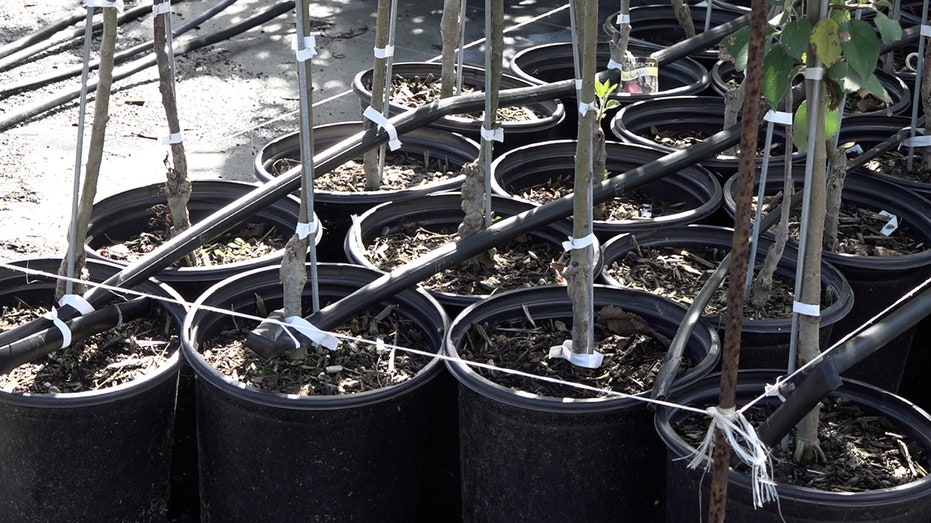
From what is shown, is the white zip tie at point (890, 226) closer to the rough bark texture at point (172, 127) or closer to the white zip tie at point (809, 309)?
the white zip tie at point (809, 309)

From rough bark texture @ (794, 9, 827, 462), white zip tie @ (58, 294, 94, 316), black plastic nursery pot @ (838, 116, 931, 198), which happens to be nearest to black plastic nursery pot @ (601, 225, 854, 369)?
rough bark texture @ (794, 9, 827, 462)

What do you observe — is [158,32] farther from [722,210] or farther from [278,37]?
[278,37]

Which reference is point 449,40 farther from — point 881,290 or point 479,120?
point 881,290

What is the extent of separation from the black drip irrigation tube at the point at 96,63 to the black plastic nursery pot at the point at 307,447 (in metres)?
2.69

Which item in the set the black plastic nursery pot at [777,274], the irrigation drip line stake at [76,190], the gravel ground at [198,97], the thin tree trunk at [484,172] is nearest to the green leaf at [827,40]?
the black plastic nursery pot at [777,274]

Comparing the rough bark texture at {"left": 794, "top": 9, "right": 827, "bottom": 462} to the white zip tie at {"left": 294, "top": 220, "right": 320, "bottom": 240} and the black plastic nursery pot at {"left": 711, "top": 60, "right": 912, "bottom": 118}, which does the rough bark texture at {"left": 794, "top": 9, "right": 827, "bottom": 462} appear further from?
the black plastic nursery pot at {"left": 711, "top": 60, "right": 912, "bottom": 118}

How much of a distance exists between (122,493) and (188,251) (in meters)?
0.64

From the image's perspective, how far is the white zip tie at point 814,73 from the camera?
1903mm

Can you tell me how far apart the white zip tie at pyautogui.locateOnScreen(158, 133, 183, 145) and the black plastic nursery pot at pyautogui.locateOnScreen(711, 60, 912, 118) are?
2.22 metres

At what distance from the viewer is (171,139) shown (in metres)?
2.73

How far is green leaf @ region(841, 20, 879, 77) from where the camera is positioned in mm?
1831

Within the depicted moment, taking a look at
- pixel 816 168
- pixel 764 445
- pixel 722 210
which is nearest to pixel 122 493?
pixel 764 445

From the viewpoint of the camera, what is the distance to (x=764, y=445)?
6.14ft

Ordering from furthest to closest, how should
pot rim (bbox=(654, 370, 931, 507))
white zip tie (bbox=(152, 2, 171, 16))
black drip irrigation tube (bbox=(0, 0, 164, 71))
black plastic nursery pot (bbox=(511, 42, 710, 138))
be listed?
1. black drip irrigation tube (bbox=(0, 0, 164, 71))
2. black plastic nursery pot (bbox=(511, 42, 710, 138))
3. white zip tie (bbox=(152, 2, 171, 16))
4. pot rim (bbox=(654, 370, 931, 507))
